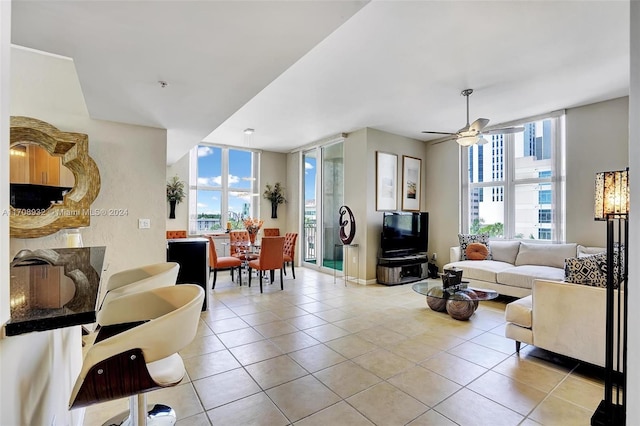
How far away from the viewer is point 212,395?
2.25m

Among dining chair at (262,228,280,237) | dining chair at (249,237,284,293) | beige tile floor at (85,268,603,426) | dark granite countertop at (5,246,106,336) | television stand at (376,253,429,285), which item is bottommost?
beige tile floor at (85,268,603,426)

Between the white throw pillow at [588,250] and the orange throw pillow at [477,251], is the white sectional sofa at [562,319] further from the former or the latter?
the orange throw pillow at [477,251]

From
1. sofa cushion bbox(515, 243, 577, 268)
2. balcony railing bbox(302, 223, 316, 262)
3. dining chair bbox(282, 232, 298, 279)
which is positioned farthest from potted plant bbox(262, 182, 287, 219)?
sofa cushion bbox(515, 243, 577, 268)

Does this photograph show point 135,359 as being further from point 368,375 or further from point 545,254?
point 545,254

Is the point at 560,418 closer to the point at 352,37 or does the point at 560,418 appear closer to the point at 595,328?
the point at 595,328

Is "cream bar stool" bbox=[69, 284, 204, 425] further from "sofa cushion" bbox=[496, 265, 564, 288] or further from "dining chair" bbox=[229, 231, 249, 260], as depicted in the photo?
"dining chair" bbox=[229, 231, 249, 260]

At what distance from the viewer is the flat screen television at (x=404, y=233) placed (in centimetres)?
581

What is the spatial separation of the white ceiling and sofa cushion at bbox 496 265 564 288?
2494 mm

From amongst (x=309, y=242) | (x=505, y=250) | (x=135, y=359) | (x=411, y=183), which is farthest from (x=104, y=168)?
(x=505, y=250)

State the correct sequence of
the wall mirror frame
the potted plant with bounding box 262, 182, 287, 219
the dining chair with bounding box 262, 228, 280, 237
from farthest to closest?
1. the potted plant with bounding box 262, 182, 287, 219
2. the dining chair with bounding box 262, 228, 280, 237
3. the wall mirror frame

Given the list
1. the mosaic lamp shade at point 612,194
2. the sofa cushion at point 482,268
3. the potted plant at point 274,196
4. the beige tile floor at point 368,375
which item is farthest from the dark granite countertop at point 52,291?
the potted plant at point 274,196

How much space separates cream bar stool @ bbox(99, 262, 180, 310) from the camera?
76.0 inches

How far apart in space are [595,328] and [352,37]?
322 cm

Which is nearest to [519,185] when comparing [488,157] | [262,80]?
[488,157]
